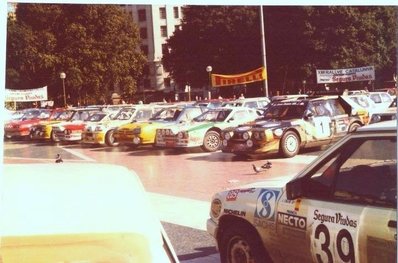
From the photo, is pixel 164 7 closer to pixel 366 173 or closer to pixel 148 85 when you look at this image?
pixel 148 85

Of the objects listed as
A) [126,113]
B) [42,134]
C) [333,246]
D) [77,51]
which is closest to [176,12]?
[77,51]

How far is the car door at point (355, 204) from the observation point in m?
2.47

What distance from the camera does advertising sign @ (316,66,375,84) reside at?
11.9 ft

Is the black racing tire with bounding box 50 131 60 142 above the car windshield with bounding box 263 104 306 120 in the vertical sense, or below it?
below

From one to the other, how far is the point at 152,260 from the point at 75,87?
217 centimetres

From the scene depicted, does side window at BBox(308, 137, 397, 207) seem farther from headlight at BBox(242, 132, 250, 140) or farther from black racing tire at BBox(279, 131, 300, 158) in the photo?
headlight at BBox(242, 132, 250, 140)

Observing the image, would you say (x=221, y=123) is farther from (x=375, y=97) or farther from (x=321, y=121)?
(x=375, y=97)

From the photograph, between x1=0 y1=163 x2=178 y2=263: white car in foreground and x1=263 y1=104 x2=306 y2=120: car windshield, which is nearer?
x1=0 y1=163 x2=178 y2=263: white car in foreground

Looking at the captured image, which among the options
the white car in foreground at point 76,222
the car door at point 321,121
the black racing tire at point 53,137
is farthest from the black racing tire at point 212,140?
the white car in foreground at point 76,222

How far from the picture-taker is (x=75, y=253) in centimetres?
165

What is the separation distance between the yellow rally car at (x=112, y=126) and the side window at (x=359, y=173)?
6.72ft

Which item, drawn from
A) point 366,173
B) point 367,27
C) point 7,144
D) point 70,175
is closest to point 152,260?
point 70,175

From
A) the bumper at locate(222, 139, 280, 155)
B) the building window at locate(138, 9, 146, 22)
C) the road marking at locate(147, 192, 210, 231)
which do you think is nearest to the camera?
the building window at locate(138, 9, 146, 22)

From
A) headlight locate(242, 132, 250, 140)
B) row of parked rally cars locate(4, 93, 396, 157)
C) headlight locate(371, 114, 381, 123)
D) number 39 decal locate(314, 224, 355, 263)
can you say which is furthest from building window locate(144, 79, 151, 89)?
headlight locate(242, 132, 250, 140)
